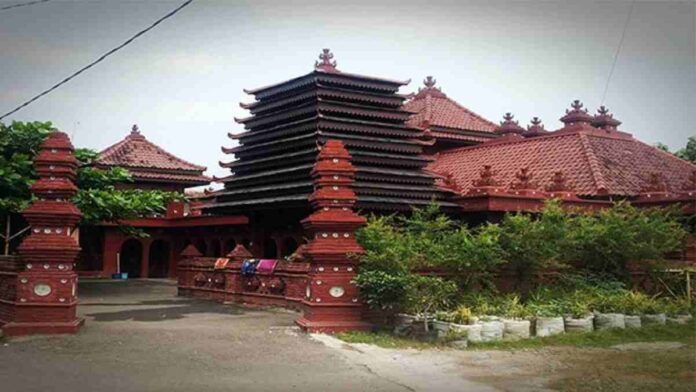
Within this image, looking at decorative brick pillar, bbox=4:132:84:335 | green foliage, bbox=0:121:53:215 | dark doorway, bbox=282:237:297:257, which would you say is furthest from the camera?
dark doorway, bbox=282:237:297:257

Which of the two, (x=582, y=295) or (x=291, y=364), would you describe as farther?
(x=582, y=295)

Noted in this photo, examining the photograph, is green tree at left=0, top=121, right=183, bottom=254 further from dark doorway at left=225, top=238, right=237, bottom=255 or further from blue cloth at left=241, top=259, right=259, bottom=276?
dark doorway at left=225, top=238, right=237, bottom=255

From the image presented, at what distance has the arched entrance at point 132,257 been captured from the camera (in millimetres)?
32281

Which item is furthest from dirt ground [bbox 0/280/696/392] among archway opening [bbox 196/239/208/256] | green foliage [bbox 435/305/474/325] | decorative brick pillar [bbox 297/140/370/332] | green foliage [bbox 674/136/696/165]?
green foliage [bbox 674/136/696/165]

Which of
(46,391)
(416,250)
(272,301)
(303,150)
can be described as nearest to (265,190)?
(303,150)

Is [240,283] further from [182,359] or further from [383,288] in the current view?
[182,359]

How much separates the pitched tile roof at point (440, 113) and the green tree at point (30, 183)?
11032 millimetres

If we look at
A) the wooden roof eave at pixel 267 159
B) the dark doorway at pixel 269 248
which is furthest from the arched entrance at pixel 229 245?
the wooden roof eave at pixel 267 159

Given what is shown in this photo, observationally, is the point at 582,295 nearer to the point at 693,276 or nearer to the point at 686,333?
the point at 686,333

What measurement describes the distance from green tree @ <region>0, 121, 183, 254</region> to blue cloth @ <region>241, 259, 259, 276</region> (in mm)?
4357

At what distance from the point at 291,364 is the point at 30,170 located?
12.7 m

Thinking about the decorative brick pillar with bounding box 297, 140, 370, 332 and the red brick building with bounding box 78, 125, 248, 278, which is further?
the red brick building with bounding box 78, 125, 248, 278

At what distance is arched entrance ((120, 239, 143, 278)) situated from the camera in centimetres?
3228

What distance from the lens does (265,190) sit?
20.1m
